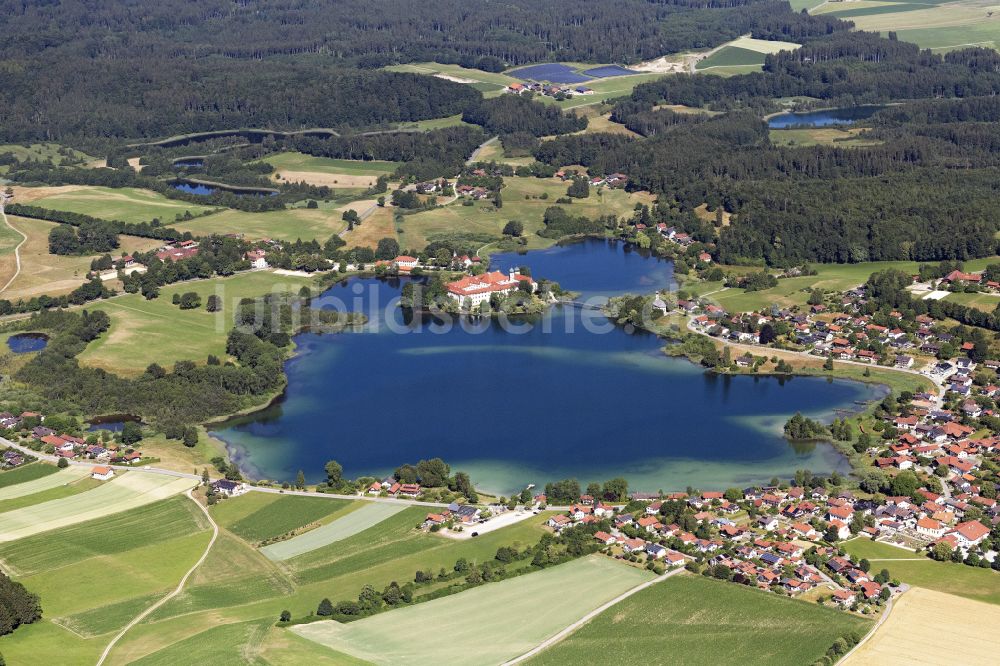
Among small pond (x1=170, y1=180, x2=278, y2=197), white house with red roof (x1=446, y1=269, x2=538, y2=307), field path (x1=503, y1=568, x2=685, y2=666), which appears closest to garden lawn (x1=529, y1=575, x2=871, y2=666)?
field path (x1=503, y1=568, x2=685, y2=666)

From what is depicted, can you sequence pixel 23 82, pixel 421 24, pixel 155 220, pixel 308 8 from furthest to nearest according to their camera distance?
pixel 308 8
pixel 421 24
pixel 23 82
pixel 155 220

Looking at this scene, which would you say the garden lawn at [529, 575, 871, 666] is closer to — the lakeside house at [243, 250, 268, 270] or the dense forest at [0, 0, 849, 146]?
the lakeside house at [243, 250, 268, 270]

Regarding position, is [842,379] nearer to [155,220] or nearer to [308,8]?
[155,220]

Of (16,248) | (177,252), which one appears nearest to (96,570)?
(177,252)

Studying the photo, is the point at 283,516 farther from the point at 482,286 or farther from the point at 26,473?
the point at 482,286

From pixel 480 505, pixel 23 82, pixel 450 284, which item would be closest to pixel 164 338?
pixel 450 284

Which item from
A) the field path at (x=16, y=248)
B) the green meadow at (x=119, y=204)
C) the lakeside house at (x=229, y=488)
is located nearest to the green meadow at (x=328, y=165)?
the green meadow at (x=119, y=204)
